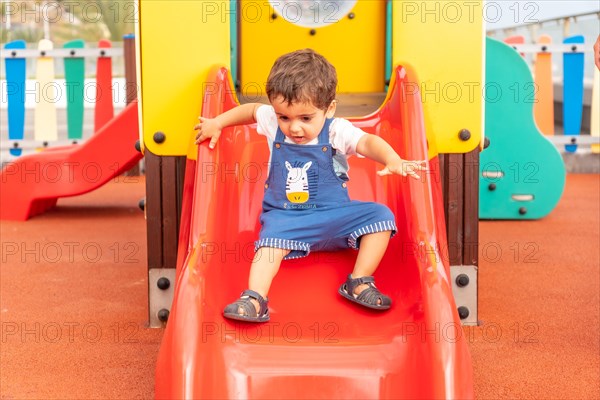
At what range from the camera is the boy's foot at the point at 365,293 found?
277cm

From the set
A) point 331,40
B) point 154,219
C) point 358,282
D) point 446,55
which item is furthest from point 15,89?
point 358,282

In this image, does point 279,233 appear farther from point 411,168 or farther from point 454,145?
point 454,145

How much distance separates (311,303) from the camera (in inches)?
113

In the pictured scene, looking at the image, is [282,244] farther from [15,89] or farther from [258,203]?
[15,89]

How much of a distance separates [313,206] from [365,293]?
39 centimetres

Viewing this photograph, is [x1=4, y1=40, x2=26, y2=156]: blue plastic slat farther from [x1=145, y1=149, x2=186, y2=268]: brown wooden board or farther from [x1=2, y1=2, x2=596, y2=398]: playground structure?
→ [x1=145, y1=149, x2=186, y2=268]: brown wooden board

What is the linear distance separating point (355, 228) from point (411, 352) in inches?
22.5

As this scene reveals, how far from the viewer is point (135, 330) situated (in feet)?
11.9

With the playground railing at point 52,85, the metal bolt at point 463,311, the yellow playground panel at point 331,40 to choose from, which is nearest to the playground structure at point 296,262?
the metal bolt at point 463,311

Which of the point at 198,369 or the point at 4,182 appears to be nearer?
the point at 198,369

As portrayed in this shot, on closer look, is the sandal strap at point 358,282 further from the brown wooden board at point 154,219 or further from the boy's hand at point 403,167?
the brown wooden board at point 154,219

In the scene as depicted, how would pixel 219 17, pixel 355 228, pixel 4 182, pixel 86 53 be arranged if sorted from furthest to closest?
Answer: 1. pixel 86 53
2. pixel 4 182
3. pixel 219 17
4. pixel 355 228

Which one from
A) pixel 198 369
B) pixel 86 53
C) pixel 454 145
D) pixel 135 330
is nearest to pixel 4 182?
pixel 86 53

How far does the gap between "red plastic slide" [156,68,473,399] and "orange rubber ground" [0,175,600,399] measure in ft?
1.62
